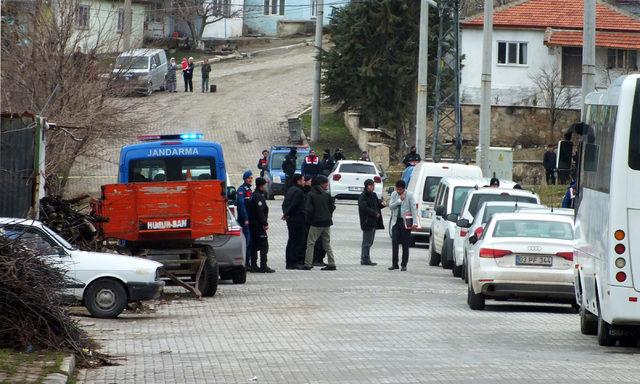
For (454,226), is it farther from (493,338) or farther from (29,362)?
(29,362)

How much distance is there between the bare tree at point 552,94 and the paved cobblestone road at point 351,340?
38357mm

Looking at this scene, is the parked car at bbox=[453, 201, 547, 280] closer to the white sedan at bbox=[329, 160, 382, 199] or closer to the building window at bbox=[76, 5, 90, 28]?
the building window at bbox=[76, 5, 90, 28]

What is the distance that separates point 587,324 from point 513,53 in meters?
49.9

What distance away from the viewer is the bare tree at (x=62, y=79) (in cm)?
3441

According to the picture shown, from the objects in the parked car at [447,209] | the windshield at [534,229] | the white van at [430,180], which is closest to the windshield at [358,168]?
the white van at [430,180]

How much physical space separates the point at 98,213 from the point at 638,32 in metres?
48.0

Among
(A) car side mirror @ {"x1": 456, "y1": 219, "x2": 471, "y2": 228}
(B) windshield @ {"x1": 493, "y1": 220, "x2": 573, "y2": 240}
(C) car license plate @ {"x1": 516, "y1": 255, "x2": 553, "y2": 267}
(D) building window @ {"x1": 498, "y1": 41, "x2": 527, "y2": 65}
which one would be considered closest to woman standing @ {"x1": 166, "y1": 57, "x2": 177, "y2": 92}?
(D) building window @ {"x1": 498, "y1": 41, "x2": 527, "y2": 65}

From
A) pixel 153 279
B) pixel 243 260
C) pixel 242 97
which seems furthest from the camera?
pixel 242 97

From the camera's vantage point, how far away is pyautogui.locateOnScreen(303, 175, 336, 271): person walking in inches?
1066

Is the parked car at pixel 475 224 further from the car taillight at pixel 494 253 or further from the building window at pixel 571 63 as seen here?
the building window at pixel 571 63

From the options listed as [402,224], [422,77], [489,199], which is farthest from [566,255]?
[422,77]

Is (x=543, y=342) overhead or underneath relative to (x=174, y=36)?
underneath

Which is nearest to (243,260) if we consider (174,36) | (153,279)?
(153,279)

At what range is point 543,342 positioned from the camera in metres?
16.0
